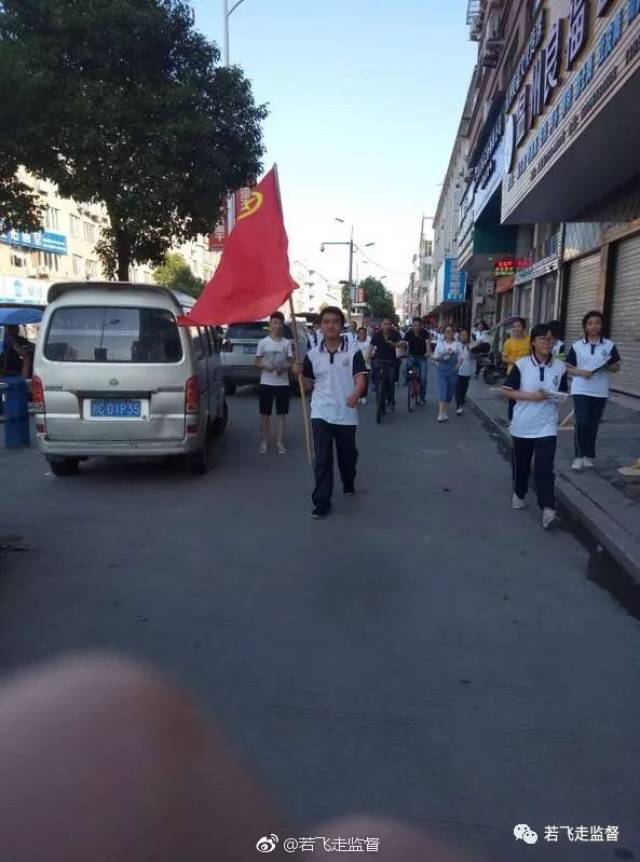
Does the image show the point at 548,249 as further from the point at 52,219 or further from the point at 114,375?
the point at 52,219

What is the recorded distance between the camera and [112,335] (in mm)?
6617

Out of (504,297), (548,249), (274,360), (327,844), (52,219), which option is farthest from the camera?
(52,219)

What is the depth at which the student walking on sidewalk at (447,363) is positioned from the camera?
11.4 meters

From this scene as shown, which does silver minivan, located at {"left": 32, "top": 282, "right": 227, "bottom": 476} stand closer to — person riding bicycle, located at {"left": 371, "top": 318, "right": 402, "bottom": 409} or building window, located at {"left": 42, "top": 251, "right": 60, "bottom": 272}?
person riding bicycle, located at {"left": 371, "top": 318, "right": 402, "bottom": 409}

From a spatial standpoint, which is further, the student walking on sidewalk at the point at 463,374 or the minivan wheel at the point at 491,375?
the minivan wheel at the point at 491,375

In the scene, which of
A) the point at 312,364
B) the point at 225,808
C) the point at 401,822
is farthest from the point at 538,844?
the point at 312,364

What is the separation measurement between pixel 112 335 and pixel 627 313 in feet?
34.0

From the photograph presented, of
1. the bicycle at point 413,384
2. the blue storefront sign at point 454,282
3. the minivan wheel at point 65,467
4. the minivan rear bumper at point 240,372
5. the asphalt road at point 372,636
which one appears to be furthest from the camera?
the blue storefront sign at point 454,282

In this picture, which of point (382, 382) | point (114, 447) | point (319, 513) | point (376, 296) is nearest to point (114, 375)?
point (114, 447)

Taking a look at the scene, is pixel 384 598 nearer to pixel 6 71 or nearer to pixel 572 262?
pixel 6 71

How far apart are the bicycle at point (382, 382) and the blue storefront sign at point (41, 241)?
104ft

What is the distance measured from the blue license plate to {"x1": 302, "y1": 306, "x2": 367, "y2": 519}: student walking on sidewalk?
1.83 metres

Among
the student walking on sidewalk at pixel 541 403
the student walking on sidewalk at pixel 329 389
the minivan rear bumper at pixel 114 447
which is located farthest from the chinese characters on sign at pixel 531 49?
the minivan rear bumper at pixel 114 447

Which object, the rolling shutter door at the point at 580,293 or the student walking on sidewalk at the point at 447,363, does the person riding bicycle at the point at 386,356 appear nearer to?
the student walking on sidewalk at the point at 447,363
